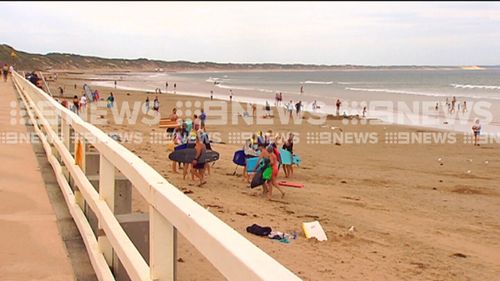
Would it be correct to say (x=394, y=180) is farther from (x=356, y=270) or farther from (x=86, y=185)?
(x=86, y=185)

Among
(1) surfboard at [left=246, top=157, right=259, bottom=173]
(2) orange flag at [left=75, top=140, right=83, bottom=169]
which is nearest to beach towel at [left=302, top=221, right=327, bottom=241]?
(1) surfboard at [left=246, top=157, right=259, bottom=173]

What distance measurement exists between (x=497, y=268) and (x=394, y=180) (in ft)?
22.9

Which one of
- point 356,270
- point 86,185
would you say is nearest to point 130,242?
point 86,185

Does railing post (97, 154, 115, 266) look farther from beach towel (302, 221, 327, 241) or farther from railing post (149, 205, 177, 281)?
beach towel (302, 221, 327, 241)

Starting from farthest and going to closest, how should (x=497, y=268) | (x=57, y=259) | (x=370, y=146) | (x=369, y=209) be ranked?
(x=370, y=146), (x=369, y=209), (x=497, y=268), (x=57, y=259)

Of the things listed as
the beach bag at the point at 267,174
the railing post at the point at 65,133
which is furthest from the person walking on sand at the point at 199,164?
the railing post at the point at 65,133

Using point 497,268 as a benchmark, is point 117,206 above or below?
above

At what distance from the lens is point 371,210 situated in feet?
33.0

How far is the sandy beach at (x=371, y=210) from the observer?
21.6ft

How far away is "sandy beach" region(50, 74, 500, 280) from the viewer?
6582 mm

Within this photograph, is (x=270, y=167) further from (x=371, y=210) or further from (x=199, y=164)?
(x=371, y=210)

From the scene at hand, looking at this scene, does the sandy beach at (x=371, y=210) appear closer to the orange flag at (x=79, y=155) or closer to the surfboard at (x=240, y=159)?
the surfboard at (x=240, y=159)

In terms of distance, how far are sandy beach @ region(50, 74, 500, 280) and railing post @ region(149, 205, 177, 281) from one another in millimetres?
2802

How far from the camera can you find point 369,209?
1014 centimetres
